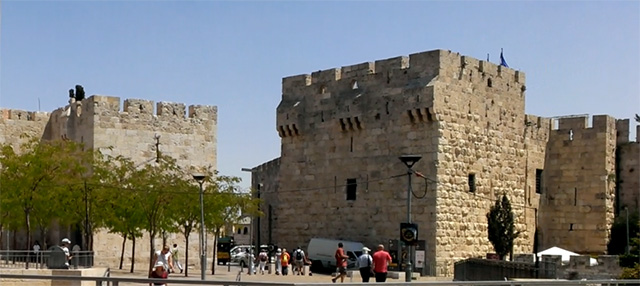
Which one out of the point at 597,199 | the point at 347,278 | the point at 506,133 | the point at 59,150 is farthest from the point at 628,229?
the point at 59,150

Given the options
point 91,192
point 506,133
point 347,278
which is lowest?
point 347,278

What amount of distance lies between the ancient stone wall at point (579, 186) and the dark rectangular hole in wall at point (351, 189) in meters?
6.58

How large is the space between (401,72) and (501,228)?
557 centimetres

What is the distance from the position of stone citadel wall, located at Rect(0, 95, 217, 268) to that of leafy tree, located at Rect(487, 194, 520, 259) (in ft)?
31.4

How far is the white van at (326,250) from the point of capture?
103ft

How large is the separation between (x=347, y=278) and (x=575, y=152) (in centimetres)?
1103

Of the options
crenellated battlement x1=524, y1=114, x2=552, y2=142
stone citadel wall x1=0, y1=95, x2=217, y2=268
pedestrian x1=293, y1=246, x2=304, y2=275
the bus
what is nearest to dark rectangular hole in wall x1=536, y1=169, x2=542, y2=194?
crenellated battlement x1=524, y1=114, x2=552, y2=142

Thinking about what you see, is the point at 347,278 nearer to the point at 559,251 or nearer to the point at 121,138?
the point at 559,251

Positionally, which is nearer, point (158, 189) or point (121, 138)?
point (158, 189)

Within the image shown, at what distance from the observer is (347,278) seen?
91.7 ft

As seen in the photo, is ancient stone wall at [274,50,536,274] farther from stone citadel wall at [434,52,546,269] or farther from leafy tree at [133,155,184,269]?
leafy tree at [133,155,184,269]

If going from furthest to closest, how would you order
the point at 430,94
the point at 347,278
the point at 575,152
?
1. the point at 575,152
2. the point at 430,94
3. the point at 347,278

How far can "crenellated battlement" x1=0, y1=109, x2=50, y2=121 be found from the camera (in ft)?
116

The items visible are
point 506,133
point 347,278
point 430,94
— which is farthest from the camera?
point 506,133
